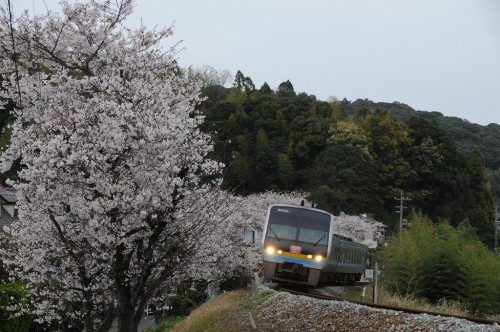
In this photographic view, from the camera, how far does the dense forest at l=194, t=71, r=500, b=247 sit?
161 feet

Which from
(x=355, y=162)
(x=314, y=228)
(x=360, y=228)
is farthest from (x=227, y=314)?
(x=355, y=162)

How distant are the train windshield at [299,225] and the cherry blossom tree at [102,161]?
11.8ft

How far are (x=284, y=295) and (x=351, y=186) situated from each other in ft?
119

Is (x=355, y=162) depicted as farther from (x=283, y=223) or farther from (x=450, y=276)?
(x=283, y=223)

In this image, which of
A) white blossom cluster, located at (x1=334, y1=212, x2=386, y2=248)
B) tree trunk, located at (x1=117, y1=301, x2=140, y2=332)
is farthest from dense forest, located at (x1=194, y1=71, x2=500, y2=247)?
tree trunk, located at (x1=117, y1=301, x2=140, y2=332)

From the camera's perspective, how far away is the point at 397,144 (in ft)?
178

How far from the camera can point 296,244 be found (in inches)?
643

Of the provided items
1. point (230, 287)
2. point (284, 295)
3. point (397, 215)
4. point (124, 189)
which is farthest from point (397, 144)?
point (124, 189)

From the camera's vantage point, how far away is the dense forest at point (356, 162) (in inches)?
1934

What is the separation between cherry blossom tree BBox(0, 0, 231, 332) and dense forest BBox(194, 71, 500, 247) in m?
35.0

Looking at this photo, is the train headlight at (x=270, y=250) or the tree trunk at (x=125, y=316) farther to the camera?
the train headlight at (x=270, y=250)

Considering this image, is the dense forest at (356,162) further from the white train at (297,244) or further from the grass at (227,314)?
the grass at (227,314)

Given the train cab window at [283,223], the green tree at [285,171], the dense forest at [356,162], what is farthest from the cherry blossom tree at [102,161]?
the green tree at [285,171]

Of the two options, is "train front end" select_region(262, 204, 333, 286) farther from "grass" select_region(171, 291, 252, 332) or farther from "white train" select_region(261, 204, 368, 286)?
"grass" select_region(171, 291, 252, 332)
